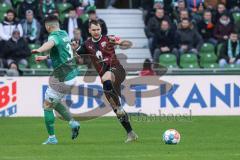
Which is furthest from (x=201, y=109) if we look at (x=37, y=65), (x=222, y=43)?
(x=37, y=65)

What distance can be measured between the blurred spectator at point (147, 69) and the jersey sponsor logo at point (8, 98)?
3377mm

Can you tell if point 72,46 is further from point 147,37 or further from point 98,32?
point 147,37

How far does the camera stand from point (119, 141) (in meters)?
15.0

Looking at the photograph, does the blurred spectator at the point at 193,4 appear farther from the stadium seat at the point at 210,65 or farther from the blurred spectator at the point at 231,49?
the stadium seat at the point at 210,65

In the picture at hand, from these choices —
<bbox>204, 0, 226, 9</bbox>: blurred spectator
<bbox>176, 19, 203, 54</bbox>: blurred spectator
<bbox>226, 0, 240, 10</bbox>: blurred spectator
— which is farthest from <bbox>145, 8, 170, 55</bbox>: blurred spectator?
<bbox>226, 0, 240, 10</bbox>: blurred spectator

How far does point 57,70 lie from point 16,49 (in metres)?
8.25

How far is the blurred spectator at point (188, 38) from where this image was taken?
24.5m

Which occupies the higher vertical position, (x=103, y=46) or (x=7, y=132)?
(x=103, y=46)

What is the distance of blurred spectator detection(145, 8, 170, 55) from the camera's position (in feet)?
80.8

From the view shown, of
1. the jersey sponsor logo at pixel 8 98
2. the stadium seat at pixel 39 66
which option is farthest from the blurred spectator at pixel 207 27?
the jersey sponsor logo at pixel 8 98

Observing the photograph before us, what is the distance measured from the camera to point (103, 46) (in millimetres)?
14977

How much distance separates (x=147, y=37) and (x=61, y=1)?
3.09m

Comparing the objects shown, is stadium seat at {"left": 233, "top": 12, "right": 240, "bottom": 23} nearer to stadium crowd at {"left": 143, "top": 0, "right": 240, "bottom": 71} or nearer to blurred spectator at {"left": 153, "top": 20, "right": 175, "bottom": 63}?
stadium crowd at {"left": 143, "top": 0, "right": 240, "bottom": 71}

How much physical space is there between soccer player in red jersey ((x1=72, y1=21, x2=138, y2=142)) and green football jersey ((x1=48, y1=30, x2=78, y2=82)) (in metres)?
0.46
